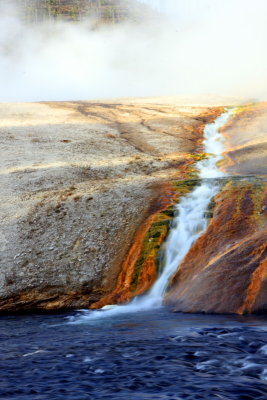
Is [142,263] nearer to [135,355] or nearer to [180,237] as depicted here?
[180,237]

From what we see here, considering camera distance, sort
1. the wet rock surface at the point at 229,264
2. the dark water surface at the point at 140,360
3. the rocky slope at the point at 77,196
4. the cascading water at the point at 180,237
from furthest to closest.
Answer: the rocky slope at the point at 77,196
the cascading water at the point at 180,237
the wet rock surface at the point at 229,264
the dark water surface at the point at 140,360

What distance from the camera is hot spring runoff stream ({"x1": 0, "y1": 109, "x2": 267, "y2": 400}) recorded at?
6148mm

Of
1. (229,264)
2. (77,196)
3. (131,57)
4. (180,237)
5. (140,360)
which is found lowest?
(140,360)

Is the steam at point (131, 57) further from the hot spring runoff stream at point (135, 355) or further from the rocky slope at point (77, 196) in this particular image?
the hot spring runoff stream at point (135, 355)

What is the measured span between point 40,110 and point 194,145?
28.0 feet

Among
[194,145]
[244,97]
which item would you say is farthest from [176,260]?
[244,97]

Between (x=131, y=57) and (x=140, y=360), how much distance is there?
5987cm

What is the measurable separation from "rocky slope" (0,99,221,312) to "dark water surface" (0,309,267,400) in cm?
217

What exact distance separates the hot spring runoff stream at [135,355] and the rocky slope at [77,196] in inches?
40.4

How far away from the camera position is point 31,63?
212 ft

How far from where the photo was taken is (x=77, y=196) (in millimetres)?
14625

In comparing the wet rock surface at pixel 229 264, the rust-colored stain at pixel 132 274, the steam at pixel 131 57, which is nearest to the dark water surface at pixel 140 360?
the wet rock surface at pixel 229 264

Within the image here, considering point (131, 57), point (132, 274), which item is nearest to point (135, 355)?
point (132, 274)

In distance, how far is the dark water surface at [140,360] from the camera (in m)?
6.12
